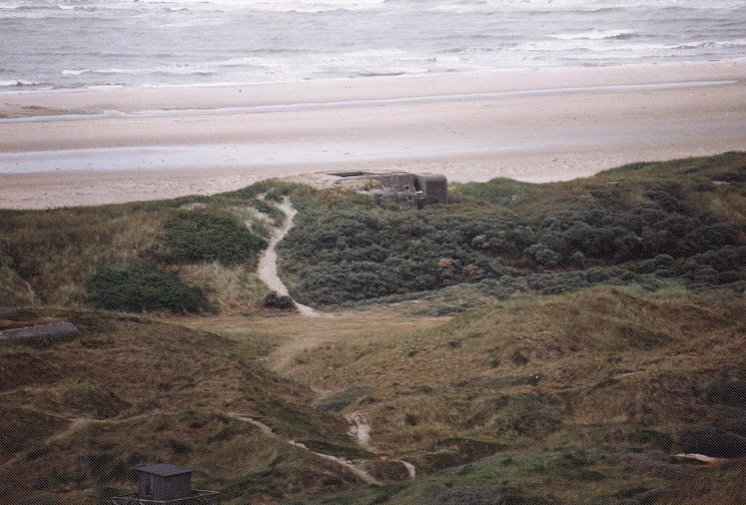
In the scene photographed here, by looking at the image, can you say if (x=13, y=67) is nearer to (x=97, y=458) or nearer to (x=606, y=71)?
(x=606, y=71)

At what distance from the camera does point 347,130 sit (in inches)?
1917

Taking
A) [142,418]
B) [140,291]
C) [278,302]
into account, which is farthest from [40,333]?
[278,302]

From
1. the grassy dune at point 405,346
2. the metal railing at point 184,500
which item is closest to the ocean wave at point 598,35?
the grassy dune at point 405,346

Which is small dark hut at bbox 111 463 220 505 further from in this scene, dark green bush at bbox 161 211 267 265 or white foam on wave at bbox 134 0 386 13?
white foam on wave at bbox 134 0 386 13

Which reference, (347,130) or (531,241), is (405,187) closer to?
(531,241)

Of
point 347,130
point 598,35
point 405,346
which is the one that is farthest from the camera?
point 598,35

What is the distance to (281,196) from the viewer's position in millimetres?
37469

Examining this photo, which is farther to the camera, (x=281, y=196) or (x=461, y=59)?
(x=461, y=59)

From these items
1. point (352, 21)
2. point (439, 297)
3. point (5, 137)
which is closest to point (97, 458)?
point (439, 297)

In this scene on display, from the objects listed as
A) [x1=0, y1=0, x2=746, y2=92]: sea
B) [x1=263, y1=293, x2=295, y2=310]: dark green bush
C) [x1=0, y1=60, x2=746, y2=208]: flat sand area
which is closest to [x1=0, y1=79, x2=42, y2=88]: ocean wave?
[x1=0, y1=0, x2=746, y2=92]: sea

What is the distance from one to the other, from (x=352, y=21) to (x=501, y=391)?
6616 cm

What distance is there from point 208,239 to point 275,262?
202cm

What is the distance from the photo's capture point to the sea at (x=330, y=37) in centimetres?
6325

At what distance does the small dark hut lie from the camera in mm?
12258
